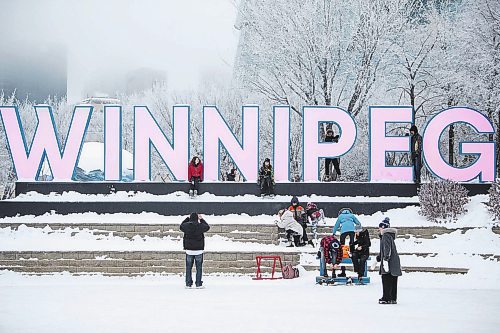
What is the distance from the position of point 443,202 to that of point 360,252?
6.36 m

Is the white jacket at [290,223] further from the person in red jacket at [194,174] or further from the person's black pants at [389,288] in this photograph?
the person's black pants at [389,288]

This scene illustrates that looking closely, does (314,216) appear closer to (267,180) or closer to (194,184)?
(267,180)

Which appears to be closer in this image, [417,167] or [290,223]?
[290,223]

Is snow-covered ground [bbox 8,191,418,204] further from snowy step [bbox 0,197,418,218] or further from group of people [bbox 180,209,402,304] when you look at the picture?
group of people [bbox 180,209,402,304]

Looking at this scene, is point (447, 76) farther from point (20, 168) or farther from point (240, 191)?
point (20, 168)

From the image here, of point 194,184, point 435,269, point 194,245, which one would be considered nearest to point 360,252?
point 435,269

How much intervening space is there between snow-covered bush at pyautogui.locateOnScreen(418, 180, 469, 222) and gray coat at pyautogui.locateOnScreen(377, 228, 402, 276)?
29.3 feet

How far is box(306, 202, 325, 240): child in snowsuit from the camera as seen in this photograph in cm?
2320

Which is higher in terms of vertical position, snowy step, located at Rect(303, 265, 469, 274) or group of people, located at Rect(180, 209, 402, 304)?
group of people, located at Rect(180, 209, 402, 304)

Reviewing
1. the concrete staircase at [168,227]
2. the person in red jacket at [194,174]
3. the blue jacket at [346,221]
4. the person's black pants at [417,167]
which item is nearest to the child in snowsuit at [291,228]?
the concrete staircase at [168,227]

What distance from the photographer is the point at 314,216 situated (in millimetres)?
23422

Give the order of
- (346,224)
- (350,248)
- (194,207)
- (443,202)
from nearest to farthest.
Answer: (350,248) → (346,224) → (443,202) → (194,207)

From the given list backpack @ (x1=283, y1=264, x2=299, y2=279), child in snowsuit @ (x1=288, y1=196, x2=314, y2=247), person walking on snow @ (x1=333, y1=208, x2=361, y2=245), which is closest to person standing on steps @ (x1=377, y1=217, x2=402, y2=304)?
person walking on snow @ (x1=333, y1=208, x2=361, y2=245)

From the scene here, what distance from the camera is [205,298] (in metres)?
15.7
